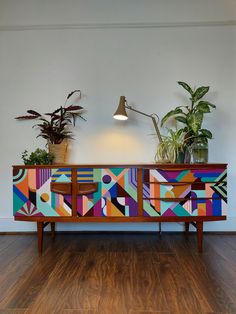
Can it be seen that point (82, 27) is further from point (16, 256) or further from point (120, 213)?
point (16, 256)

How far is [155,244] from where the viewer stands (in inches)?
84.0

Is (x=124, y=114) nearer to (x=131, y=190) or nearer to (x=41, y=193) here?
(x=131, y=190)

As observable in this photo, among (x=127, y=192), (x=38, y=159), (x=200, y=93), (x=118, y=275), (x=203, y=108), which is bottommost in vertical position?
(x=118, y=275)

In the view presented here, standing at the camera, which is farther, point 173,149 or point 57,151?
point 57,151

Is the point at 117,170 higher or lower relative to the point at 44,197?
higher

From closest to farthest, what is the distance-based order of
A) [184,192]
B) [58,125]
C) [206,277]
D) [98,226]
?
[206,277] < [184,192] < [58,125] < [98,226]

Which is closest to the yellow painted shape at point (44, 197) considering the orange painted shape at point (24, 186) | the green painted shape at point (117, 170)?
the orange painted shape at point (24, 186)

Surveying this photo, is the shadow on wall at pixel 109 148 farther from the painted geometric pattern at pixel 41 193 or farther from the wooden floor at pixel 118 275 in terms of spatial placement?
the wooden floor at pixel 118 275

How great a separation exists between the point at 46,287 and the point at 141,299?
58 centimetres

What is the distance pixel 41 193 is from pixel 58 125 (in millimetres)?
768

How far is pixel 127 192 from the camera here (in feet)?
6.19

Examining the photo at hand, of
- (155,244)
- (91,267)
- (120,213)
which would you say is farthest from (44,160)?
(155,244)

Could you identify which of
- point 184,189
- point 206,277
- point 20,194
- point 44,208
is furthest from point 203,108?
point 20,194

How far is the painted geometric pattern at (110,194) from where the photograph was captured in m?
1.89
